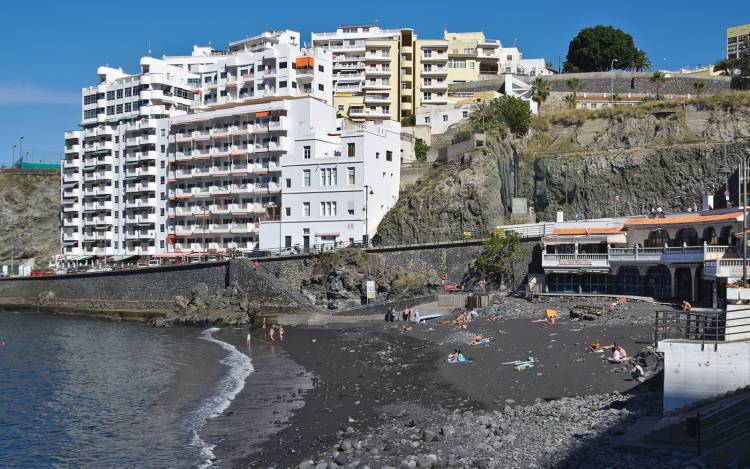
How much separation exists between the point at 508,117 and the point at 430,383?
164ft

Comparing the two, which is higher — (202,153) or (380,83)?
(380,83)

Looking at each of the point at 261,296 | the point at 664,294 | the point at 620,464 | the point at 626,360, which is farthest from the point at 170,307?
the point at 620,464

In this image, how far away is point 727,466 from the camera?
15711 mm

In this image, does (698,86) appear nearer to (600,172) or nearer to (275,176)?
(600,172)

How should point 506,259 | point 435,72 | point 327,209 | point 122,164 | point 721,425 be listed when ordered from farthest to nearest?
point 435,72
point 122,164
point 327,209
point 506,259
point 721,425

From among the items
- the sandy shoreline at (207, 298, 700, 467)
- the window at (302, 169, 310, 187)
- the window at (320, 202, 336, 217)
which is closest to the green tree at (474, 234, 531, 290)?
the sandy shoreline at (207, 298, 700, 467)

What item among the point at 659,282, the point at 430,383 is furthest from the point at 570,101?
the point at 430,383

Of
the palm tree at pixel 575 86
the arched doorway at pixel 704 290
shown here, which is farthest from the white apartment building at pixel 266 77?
the arched doorway at pixel 704 290

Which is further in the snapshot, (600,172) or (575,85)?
(575,85)

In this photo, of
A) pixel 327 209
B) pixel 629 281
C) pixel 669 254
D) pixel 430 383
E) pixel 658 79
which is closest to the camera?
pixel 430 383

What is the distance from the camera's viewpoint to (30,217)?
99.4m

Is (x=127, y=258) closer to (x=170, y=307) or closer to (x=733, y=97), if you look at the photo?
(x=170, y=307)

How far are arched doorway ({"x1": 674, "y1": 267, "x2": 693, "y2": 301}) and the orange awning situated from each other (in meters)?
47.1

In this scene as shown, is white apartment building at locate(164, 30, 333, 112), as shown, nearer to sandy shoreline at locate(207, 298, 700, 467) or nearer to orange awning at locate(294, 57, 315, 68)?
orange awning at locate(294, 57, 315, 68)
